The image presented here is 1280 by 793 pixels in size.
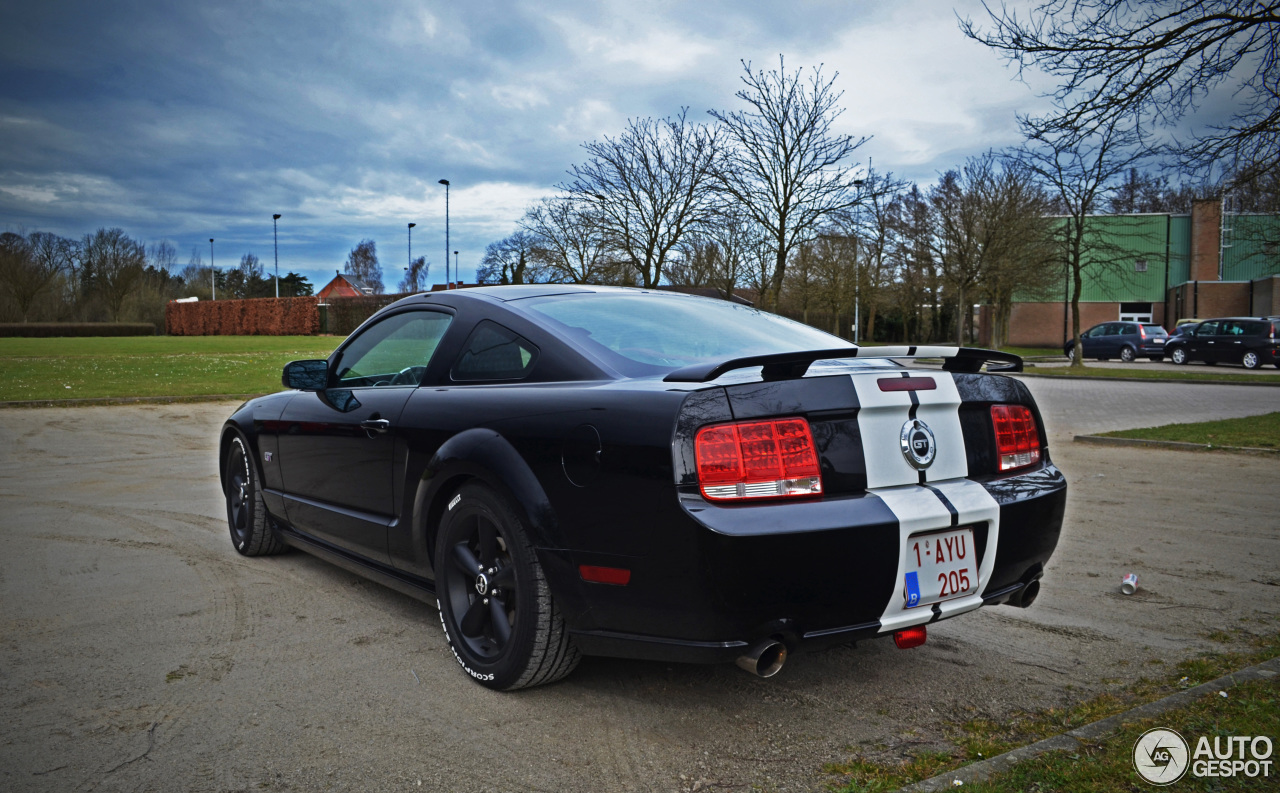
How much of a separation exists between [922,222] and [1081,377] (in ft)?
61.9

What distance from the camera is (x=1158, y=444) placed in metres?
9.66

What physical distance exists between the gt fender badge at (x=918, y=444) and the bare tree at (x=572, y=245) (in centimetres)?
A: 2658

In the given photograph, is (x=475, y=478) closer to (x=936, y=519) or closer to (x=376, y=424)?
(x=376, y=424)

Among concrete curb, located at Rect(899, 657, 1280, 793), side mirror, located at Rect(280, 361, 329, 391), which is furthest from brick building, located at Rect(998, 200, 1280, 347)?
side mirror, located at Rect(280, 361, 329, 391)

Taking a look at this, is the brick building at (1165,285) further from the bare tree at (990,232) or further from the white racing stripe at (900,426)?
the white racing stripe at (900,426)

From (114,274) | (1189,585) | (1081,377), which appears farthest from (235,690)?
(114,274)

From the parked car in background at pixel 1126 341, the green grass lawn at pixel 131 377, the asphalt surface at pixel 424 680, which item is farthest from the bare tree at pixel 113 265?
the asphalt surface at pixel 424 680

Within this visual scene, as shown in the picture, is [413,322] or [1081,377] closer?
[413,322]

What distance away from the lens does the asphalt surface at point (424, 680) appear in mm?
2512

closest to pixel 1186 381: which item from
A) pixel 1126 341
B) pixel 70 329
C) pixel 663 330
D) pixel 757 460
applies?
pixel 1126 341

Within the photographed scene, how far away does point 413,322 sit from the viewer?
12.9 ft

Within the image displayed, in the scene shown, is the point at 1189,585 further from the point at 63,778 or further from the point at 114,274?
the point at 114,274

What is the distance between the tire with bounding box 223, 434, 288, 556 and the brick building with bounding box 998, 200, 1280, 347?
45523 millimetres

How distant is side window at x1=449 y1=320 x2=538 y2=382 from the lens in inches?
124
